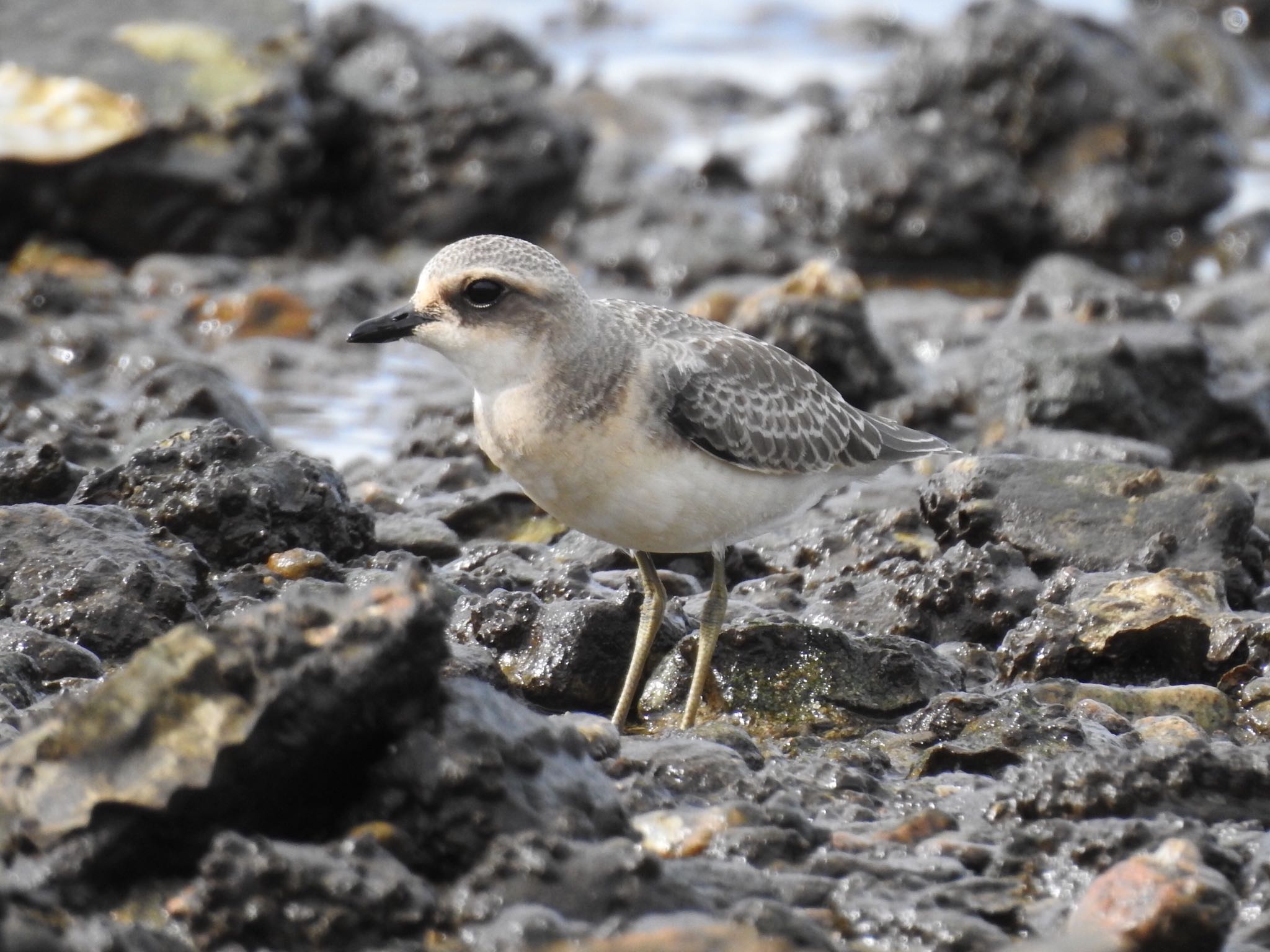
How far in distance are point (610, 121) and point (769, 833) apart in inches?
751

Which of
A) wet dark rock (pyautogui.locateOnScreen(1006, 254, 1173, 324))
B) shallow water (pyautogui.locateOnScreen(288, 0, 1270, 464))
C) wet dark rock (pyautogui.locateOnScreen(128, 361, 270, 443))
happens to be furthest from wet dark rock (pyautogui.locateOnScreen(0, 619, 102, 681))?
shallow water (pyautogui.locateOnScreen(288, 0, 1270, 464))

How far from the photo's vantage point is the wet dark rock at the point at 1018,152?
1878 cm

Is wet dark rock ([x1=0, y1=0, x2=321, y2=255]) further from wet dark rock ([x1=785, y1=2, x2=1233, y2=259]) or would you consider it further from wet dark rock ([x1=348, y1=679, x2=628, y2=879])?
wet dark rock ([x1=348, y1=679, x2=628, y2=879])

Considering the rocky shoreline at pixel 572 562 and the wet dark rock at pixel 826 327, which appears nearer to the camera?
the rocky shoreline at pixel 572 562

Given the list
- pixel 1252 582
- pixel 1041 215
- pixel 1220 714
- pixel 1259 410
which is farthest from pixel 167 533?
pixel 1041 215

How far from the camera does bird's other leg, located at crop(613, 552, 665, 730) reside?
7266 millimetres

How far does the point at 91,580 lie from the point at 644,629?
2376mm

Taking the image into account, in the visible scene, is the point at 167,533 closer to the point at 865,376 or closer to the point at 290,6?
the point at 865,376

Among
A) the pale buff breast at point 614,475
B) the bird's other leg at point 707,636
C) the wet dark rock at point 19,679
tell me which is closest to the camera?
→ the wet dark rock at point 19,679

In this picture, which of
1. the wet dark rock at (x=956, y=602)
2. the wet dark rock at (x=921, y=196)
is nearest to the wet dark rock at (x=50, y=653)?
the wet dark rock at (x=956, y=602)

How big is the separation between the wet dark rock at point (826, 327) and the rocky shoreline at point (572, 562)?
4 cm

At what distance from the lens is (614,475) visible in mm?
6758

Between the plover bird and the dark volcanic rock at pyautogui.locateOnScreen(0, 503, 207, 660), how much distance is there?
1.35m

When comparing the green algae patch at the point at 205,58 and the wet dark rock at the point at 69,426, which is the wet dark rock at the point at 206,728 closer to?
the wet dark rock at the point at 69,426
